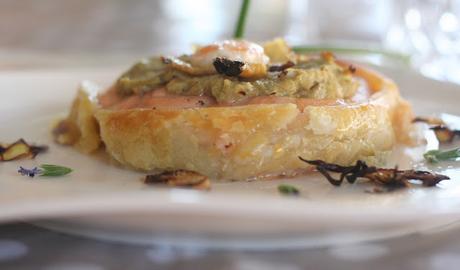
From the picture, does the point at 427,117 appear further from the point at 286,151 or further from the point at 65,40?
the point at 65,40

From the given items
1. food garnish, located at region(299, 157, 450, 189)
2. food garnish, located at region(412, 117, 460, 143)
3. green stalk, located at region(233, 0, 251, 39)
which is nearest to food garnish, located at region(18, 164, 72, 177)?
food garnish, located at region(299, 157, 450, 189)

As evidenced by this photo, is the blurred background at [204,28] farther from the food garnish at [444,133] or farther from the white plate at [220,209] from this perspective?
the white plate at [220,209]

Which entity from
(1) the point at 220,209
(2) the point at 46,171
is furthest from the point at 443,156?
(2) the point at 46,171

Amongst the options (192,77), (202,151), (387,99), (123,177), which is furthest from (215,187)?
(387,99)

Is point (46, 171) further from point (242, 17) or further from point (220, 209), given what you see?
point (242, 17)

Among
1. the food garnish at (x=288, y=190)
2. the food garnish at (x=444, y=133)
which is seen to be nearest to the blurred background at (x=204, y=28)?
the food garnish at (x=444, y=133)
